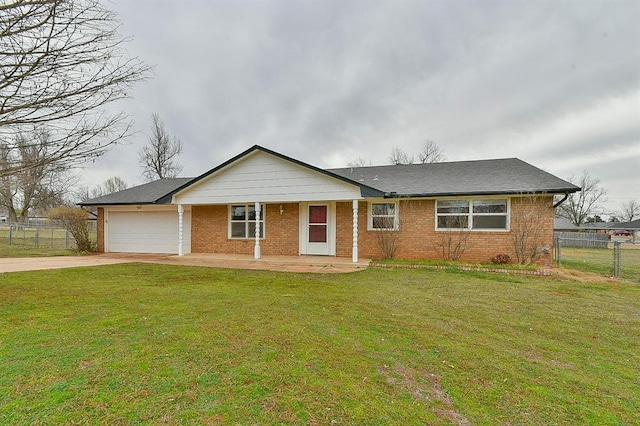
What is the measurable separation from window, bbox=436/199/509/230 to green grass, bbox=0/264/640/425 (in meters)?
4.70

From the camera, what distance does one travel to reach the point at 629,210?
224 ft

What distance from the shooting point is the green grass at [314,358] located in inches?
93.0

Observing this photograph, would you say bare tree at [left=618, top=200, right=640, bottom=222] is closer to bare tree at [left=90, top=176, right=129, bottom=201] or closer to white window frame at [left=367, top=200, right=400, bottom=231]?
white window frame at [left=367, top=200, right=400, bottom=231]

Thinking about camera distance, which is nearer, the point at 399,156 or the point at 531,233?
the point at 531,233

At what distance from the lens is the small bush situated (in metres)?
10.5

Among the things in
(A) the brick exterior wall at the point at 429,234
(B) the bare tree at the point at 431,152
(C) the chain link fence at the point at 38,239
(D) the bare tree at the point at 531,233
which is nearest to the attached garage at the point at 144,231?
(C) the chain link fence at the point at 38,239

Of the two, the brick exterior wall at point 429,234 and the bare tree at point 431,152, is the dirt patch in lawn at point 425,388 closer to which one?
the brick exterior wall at point 429,234

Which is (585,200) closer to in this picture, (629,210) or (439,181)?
(629,210)

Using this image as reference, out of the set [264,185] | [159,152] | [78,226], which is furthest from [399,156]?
[78,226]

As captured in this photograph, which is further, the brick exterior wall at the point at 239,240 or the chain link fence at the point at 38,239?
the chain link fence at the point at 38,239

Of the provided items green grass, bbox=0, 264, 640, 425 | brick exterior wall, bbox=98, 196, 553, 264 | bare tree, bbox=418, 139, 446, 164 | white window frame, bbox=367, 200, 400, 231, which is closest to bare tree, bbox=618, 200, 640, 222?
bare tree, bbox=418, 139, 446, 164

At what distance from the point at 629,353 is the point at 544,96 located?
14671mm

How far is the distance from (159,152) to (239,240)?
25450 millimetres

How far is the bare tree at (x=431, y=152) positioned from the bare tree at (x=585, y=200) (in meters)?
32.2
